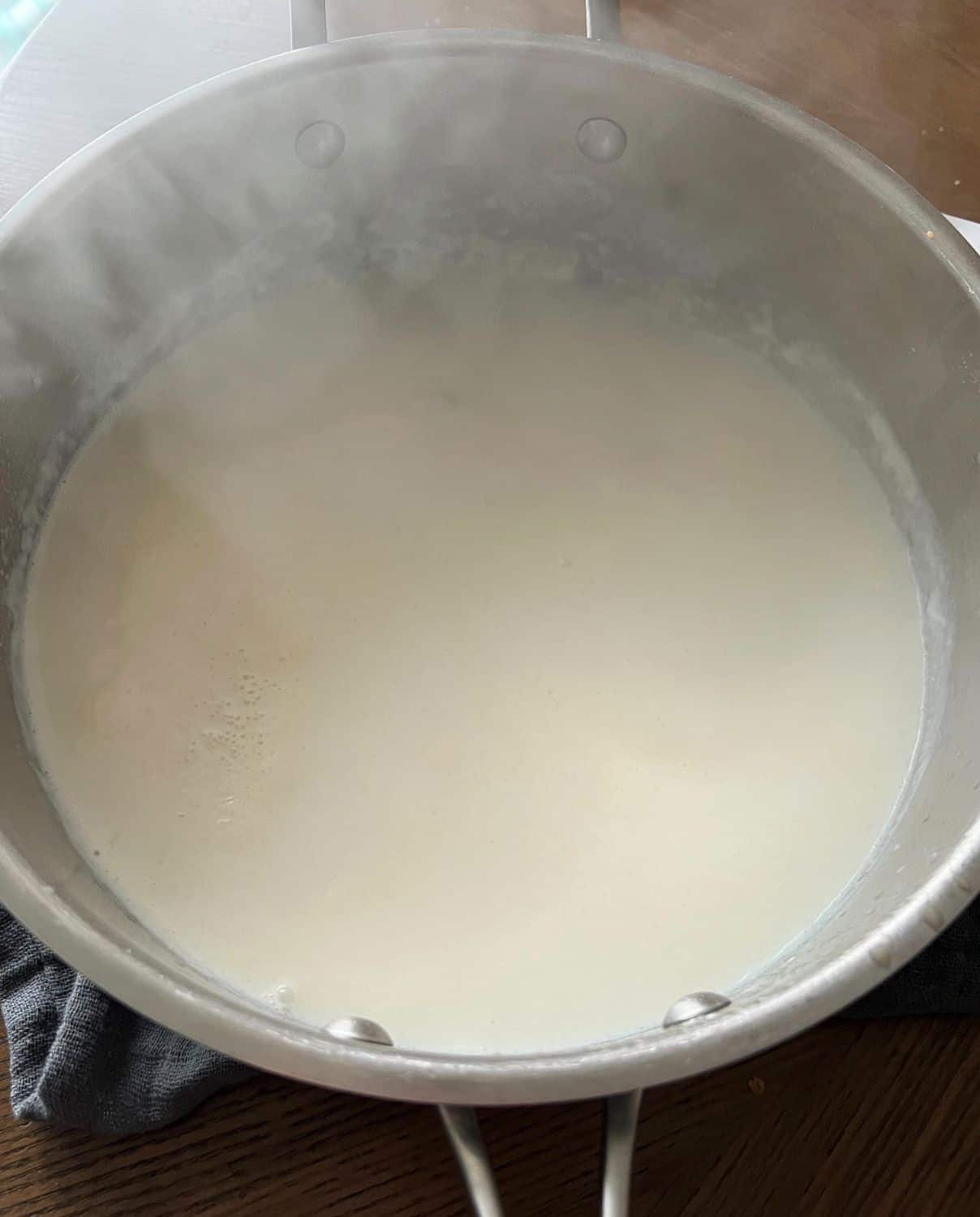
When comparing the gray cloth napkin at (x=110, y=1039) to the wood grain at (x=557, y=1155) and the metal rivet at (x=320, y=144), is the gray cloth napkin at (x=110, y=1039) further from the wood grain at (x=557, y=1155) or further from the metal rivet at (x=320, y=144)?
the metal rivet at (x=320, y=144)

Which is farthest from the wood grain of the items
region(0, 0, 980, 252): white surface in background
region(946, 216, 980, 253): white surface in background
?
region(0, 0, 980, 252): white surface in background

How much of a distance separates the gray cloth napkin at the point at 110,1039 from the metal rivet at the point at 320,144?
0.60m

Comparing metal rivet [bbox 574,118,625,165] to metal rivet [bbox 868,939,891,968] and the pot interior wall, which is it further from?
metal rivet [bbox 868,939,891,968]

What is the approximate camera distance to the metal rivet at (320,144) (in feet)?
2.81

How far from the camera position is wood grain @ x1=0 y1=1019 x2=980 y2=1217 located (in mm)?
624

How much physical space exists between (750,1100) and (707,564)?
450 millimetres

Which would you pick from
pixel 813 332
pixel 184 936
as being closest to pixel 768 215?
pixel 813 332

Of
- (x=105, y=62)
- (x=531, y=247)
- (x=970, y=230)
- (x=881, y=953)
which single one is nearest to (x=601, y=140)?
(x=531, y=247)

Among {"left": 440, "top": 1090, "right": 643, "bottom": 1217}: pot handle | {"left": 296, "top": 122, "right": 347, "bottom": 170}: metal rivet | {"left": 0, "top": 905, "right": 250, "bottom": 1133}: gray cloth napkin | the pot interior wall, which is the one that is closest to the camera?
{"left": 440, "top": 1090, "right": 643, "bottom": 1217}: pot handle

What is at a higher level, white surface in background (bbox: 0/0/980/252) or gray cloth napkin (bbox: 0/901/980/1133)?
white surface in background (bbox: 0/0/980/252)

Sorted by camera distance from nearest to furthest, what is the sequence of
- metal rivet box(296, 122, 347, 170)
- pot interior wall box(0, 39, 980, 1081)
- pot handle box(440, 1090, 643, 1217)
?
pot handle box(440, 1090, 643, 1217) < pot interior wall box(0, 39, 980, 1081) < metal rivet box(296, 122, 347, 170)

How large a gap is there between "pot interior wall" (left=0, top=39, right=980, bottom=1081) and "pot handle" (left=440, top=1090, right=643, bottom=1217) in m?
0.13

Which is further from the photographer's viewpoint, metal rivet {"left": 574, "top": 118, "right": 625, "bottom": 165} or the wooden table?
metal rivet {"left": 574, "top": 118, "right": 625, "bottom": 165}

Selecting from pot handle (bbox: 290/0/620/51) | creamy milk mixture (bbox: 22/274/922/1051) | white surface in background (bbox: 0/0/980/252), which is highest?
pot handle (bbox: 290/0/620/51)
